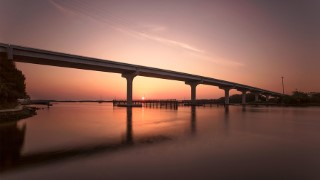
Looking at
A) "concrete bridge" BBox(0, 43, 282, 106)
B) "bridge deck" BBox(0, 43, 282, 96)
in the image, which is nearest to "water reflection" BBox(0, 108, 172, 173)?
"bridge deck" BBox(0, 43, 282, 96)

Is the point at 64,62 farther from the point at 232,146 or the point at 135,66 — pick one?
the point at 232,146

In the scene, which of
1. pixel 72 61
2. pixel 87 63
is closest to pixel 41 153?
pixel 72 61

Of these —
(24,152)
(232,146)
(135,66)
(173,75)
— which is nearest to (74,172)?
(24,152)

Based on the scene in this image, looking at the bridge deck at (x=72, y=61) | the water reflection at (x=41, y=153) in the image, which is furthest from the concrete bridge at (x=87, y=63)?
the water reflection at (x=41, y=153)

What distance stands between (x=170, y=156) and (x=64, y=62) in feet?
172

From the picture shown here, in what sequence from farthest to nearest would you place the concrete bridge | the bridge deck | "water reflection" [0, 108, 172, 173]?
1. the concrete bridge
2. the bridge deck
3. "water reflection" [0, 108, 172, 173]

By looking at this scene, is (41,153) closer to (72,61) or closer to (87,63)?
(72,61)

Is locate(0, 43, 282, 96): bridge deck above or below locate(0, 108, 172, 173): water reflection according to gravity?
above

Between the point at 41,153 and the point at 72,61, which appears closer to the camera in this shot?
the point at 41,153

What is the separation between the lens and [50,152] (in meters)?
13.1

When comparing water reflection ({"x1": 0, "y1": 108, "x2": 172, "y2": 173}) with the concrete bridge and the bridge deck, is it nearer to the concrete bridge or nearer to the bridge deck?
the bridge deck

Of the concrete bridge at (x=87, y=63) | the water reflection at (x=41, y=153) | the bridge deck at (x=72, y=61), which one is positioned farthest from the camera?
the concrete bridge at (x=87, y=63)

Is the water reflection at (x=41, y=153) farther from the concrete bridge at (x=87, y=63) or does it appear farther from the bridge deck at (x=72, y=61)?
the concrete bridge at (x=87, y=63)

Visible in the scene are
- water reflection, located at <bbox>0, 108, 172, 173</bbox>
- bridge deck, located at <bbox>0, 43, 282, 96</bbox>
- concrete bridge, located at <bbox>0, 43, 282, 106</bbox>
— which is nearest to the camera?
water reflection, located at <bbox>0, 108, 172, 173</bbox>
